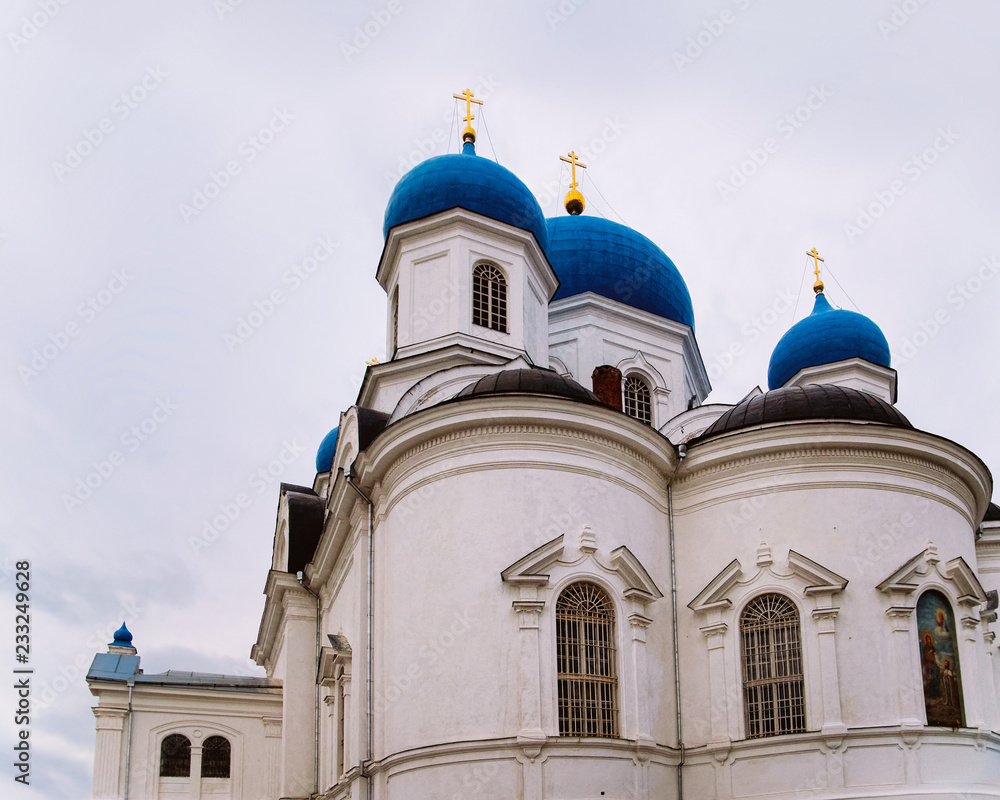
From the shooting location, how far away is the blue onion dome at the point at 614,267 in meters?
21.4

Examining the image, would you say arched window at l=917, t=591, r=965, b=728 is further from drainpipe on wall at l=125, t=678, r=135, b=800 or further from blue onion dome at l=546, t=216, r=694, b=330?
drainpipe on wall at l=125, t=678, r=135, b=800

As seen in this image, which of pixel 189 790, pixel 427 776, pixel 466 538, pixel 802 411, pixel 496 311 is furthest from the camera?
pixel 189 790

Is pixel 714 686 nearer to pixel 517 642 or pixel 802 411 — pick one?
pixel 517 642

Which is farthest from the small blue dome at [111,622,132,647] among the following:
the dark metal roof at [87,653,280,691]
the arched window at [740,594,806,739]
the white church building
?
the arched window at [740,594,806,739]

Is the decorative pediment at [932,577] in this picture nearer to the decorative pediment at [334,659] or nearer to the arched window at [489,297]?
the decorative pediment at [334,659]

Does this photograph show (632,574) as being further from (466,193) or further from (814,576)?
(466,193)

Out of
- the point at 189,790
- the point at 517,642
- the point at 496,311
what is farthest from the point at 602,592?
the point at 189,790

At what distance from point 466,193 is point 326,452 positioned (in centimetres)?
859

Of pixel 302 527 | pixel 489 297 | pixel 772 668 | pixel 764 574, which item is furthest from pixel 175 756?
pixel 764 574

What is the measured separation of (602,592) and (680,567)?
151 cm

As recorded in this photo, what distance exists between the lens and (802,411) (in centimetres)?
1452

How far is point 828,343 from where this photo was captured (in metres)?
21.9

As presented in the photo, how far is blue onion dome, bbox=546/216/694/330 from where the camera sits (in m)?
21.4

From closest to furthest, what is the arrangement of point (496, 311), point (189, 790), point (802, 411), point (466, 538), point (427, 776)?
point (427, 776) < point (466, 538) < point (802, 411) < point (496, 311) < point (189, 790)
